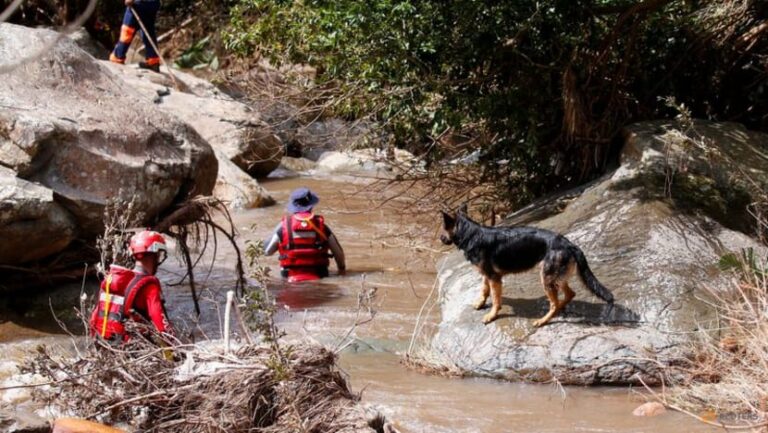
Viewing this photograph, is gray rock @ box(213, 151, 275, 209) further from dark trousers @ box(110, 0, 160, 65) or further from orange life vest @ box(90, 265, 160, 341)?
orange life vest @ box(90, 265, 160, 341)

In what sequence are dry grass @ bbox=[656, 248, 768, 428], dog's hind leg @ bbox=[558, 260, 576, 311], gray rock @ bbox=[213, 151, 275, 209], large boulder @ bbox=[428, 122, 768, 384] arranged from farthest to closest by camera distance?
1. gray rock @ bbox=[213, 151, 275, 209]
2. dog's hind leg @ bbox=[558, 260, 576, 311]
3. large boulder @ bbox=[428, 122, 768, 384]
4. dry grass @ bbox=[656, 248, 768, 428]

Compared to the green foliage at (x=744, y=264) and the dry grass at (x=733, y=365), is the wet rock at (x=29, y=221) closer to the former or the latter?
the dry grass at (x=733, y=365)

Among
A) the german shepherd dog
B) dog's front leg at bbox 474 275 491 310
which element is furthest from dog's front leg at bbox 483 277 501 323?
dog's front leg at bbox 474 275 491 310

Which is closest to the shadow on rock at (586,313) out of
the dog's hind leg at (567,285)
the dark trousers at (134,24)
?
the dog's hind leg at (567,285)

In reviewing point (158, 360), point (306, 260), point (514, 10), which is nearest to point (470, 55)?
point (514, 10)

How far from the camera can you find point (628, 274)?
27.9 feet

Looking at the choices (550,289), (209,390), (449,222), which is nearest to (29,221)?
(449,222)

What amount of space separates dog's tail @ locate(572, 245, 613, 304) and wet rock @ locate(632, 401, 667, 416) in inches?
47.4

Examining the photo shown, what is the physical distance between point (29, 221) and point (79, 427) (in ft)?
10.6

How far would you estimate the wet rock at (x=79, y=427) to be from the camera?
557cm

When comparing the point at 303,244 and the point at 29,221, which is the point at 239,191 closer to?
the point at 303,244

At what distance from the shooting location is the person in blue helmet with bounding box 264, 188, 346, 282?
10.8 m

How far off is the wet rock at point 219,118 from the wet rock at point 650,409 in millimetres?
10565

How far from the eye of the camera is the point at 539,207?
34.2 ft
